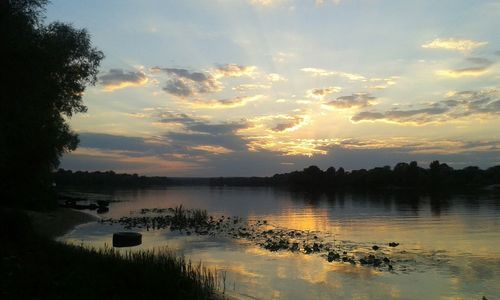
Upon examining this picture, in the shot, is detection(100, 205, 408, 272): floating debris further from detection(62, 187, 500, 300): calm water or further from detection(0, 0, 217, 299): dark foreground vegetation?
detection(0, 0, 217, 299): dark foreground vegetation

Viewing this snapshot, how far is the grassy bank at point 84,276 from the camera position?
14.7 metres

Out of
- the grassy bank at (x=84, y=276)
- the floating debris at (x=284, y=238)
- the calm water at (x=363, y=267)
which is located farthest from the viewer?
the floating debris at (x=284, y=238)

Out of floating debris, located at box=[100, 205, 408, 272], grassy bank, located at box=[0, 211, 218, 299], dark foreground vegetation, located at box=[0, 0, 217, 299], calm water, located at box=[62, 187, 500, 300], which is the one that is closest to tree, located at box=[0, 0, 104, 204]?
dark foreground vegetation, located at box=[0, 0, 217, 299]

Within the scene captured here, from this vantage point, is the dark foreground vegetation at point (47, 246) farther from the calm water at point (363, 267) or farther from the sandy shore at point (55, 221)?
the sandy shore at point (55, 221)

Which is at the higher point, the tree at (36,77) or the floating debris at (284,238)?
the tree at (36,77)

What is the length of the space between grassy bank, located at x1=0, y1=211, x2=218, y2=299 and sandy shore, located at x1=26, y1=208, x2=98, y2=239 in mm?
25815

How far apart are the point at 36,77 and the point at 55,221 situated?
4227 centimetres

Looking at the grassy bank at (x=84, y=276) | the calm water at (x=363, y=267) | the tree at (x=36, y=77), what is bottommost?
the calm water at (x=363, y=267)

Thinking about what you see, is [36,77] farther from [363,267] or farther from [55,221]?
[55,221]

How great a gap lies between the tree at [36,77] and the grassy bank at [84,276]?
5.18 m

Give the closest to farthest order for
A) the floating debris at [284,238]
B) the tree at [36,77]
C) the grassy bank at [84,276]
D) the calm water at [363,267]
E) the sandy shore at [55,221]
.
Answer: the grassy bank at [84,276]
the tree at [36,77]
the calm water at [363,267]
the floating debris at [284,238]
the sandy shore at [55,221]

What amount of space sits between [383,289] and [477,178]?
193907mm

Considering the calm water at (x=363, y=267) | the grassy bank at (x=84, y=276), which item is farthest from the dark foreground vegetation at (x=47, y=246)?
the calm water at (x=363, y=267)

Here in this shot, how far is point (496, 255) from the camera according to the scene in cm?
3353
